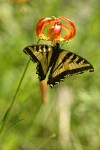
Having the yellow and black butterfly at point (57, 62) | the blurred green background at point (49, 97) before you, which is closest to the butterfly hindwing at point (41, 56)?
the yellow and black butterfly at point (57, 62)

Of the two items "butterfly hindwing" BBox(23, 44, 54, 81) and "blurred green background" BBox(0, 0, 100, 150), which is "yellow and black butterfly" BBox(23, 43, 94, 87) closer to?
"butterfly hindwing" BBox(23, 44, 54, 81)

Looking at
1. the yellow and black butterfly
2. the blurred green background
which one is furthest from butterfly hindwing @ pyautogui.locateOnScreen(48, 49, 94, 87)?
the blurred green background

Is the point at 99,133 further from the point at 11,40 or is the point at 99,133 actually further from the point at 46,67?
the point at 46,67

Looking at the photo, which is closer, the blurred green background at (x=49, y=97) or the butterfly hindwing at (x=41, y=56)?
the butterfly hindwing at (x=41, y=56)

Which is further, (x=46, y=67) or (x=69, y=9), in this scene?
(x=69, y=9)

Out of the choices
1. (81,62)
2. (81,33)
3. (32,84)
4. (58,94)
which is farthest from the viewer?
(81,33)

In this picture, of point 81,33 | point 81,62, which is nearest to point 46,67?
point 81,62

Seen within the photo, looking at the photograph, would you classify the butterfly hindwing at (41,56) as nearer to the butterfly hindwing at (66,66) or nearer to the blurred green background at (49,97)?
the butterfly hindwing at (66,66)
